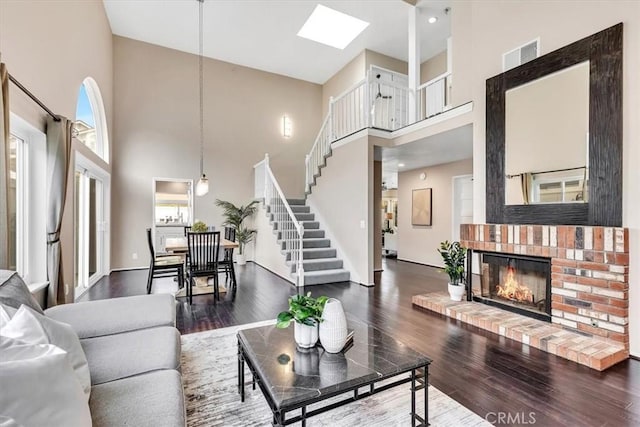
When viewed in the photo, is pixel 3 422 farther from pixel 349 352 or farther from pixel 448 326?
pixel 448 326

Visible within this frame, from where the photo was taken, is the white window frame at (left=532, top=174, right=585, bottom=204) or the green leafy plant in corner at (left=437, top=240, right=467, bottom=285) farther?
the green leafy plant in corner at (left=437, top=240, right=467, bottom=285)

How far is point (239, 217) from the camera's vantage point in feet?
25.1

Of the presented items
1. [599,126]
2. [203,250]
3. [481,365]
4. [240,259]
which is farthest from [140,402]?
[240,259]

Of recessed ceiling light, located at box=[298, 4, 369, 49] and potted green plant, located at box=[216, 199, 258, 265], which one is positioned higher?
recessed ceiling light, located at box=[298, 4, 369, 49]

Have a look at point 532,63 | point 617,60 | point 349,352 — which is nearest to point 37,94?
point 349,352

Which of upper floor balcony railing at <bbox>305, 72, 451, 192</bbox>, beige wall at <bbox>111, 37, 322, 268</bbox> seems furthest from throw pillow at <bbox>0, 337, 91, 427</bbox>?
beige wall at <bbox>111, 37, 322, 268</bbox>

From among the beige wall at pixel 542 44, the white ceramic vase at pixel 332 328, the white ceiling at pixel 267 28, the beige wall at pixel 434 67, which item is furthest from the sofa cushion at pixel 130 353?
the beige wall at pixel 434 67

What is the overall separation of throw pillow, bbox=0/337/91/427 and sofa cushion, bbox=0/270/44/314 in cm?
61

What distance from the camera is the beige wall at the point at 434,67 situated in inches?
288

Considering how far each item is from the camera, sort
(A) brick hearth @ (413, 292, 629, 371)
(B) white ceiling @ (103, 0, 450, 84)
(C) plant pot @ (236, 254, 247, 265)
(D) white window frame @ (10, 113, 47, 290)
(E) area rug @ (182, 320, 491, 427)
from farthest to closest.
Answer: (C) plant pot @ (236, 254, 247, 265) → (B) white ceiling @ (103, 0, 450, 84) → (D) white window frame @ (10, 113, 47, 290) → (A) brick hearth @ (413, 292, 629, 371) → (E) area rug @ (182, 320, 491, 427)

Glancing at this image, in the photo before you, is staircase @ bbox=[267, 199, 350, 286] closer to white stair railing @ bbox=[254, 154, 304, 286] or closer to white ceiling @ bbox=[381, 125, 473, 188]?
white stair railing @ bbox=[254, 154, 304, 286]

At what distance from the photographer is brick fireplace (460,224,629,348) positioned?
2648mm

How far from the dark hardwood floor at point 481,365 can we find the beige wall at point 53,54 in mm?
2015

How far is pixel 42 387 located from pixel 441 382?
2.28m
